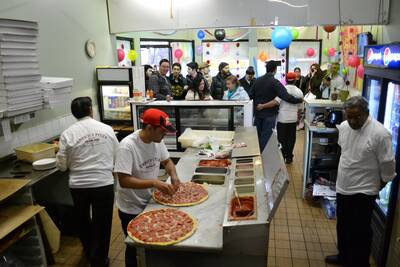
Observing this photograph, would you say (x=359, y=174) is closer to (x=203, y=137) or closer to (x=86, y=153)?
(x=203, y=137)

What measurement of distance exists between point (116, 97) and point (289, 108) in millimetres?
3187

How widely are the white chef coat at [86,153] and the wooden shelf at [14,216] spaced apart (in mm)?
451

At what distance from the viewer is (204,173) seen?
10.6ft

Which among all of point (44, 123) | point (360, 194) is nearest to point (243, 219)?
point (360, 194)

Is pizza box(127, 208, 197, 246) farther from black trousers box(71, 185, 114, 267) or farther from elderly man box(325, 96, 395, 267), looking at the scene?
elderly man box(325, 96, 395, 267)

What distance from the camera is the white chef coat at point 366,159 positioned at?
8.77 feet

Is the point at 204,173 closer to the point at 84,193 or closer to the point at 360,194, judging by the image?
the point at 84,193

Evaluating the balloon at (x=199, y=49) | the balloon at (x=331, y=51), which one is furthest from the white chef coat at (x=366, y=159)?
the balloon at (x=199, y=49)

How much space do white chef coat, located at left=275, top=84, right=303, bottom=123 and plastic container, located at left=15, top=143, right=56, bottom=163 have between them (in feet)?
12.9

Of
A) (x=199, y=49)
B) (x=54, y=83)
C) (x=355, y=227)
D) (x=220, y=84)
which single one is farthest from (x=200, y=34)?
(x=355, y=227)

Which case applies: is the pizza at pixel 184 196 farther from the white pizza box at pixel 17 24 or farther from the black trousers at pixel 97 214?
the white pizza box at pixel 17 24

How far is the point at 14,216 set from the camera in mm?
2967

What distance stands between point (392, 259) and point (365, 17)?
3482 mm

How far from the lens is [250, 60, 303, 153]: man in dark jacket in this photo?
5.68 metres
